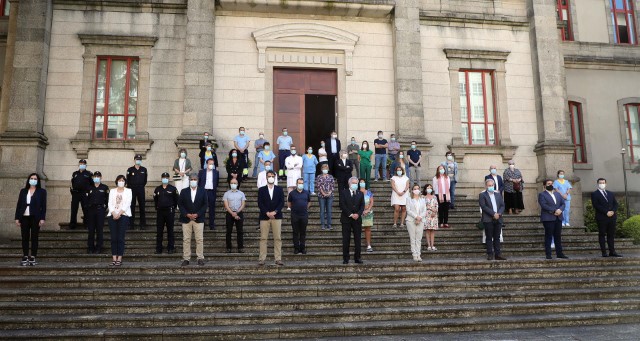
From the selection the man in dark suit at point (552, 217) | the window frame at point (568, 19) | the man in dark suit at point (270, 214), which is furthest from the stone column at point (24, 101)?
the window frame at point (568, 19)

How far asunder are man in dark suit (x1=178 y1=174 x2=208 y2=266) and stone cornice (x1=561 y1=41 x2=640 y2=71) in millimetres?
16782

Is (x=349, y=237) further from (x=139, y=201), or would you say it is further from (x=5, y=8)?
(x=5, y=8)

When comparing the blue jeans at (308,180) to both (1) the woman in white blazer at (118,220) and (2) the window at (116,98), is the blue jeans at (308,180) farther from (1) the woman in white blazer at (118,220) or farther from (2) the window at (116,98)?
(2) the window at (116,98)

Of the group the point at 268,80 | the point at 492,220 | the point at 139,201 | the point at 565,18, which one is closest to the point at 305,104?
the point at 268,80

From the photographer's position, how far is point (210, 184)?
12.2m

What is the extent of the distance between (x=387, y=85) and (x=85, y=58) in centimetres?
1015

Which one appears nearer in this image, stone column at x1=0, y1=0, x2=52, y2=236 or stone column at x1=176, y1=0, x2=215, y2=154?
stone column at x1=0, y1=0, x2=52, y2=236

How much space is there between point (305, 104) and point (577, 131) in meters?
11.7

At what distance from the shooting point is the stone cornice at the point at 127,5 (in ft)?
51.6

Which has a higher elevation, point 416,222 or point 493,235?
point 416,222

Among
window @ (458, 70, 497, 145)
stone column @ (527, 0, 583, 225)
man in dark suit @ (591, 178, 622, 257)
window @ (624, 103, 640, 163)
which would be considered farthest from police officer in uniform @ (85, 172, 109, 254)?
window @ (624, 103, 640, 163)

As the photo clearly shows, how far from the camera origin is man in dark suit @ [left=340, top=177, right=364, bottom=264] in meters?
10.0

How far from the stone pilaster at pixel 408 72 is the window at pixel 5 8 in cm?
1371

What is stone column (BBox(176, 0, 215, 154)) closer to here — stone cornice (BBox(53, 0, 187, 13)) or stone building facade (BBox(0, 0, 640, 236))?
stone building facade (BBox(0, 0, 640, 236))
